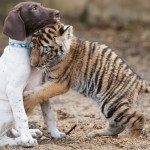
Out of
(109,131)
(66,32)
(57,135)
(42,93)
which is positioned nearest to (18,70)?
(42,93)

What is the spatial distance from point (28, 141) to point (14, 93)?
Answer: 505mm

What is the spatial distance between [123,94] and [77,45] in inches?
29.2

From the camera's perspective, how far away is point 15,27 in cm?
642

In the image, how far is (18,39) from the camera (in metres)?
6.41

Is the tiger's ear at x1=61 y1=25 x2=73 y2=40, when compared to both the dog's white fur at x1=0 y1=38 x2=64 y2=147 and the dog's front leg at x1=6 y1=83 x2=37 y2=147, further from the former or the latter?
the dog's front leg at x1=6 y1=83 x2=37 y2=147

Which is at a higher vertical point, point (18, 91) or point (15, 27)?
point (15, 27)

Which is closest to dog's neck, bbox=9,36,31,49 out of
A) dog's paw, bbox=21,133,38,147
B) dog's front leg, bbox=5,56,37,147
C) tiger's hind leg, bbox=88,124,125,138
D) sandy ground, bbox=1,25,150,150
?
dog's front leg, bbox=5,56,37,147

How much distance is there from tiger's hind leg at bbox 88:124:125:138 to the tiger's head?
3.02 feet

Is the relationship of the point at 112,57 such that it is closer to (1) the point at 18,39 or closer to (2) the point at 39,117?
(1) the point at 18,39

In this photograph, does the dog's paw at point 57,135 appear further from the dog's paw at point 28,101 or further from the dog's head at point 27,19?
the dog's head at point 27,19

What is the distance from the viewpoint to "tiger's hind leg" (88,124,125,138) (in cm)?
686

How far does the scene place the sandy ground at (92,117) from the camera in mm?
6320

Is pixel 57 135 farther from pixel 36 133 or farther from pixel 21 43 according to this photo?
pixel 21 43

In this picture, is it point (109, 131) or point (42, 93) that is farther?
point (109, 131)
